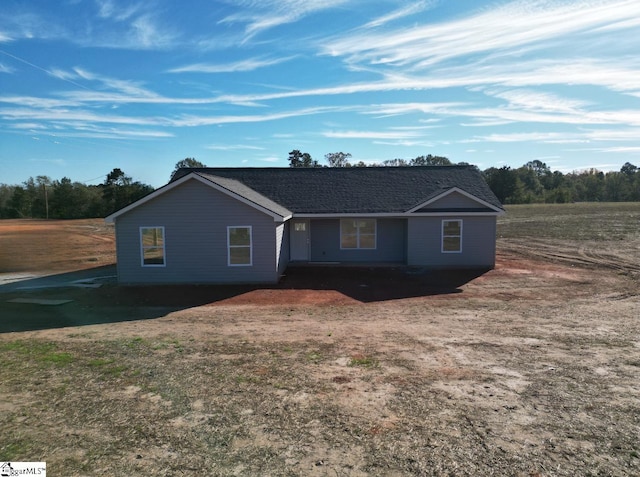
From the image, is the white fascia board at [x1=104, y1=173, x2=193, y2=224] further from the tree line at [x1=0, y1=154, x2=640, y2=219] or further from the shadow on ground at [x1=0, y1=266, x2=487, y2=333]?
the tree line at [x1=0, y1=154, x2=640, y2=219]

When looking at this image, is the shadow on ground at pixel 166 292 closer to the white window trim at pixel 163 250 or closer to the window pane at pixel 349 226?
the white window trim at pixel 163 250

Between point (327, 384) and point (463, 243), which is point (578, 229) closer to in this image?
point (463, 243)

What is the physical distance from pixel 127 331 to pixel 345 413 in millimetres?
6922

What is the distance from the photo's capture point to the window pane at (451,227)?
20.4m

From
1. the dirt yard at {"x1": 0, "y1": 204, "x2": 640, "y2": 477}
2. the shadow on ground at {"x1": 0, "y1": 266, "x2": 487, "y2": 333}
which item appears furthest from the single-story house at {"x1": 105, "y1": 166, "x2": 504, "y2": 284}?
the dirt yard at {"x1": 0, "y1": 204, "x2": 640, "y2": 477}

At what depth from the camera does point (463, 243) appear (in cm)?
2041

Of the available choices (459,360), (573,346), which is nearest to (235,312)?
(459,360)

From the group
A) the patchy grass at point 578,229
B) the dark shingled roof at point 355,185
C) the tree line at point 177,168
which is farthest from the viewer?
the tree line at point 177,168

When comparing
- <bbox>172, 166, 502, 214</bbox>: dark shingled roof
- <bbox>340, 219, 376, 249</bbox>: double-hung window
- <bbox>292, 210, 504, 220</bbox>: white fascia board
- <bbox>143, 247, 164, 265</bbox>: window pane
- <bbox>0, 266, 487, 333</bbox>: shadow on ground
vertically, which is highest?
<bbox>172, 166, 502, 214</bbox>: dark shingled roof

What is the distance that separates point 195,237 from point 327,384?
11.5 m

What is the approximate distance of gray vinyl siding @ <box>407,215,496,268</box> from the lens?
798 inches

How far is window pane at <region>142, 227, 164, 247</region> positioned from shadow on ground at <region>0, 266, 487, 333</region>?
1.77 m

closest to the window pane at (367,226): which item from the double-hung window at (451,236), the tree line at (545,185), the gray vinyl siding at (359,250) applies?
the gray vinyl siding at (359,250)

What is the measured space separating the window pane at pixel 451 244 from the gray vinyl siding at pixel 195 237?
808cm
